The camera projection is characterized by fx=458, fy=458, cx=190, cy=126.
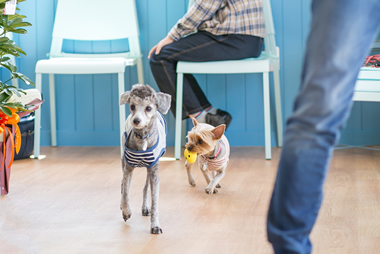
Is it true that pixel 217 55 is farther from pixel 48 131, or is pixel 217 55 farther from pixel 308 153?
pixel 308 153

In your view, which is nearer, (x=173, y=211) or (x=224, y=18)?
(x=173, y=211)

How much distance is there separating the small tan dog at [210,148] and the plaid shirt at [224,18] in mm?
797

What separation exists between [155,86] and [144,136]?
1.55 meters

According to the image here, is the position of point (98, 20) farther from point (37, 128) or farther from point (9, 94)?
point (9, 94)

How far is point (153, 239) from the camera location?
1.22 metres

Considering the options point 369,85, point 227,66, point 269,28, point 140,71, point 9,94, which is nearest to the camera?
point 9,94

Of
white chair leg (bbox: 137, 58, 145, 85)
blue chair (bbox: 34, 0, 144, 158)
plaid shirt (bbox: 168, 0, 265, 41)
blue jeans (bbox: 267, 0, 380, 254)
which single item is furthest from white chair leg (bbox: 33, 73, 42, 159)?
blue jeans (bbox: 267, 0, 380, 254)

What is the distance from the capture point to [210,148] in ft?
5.25

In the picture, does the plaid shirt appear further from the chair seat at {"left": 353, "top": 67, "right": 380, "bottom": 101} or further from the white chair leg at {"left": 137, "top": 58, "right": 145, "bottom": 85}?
the chair seat at {"left": 353, "top": 67, "right": 380, "bottom": 101}

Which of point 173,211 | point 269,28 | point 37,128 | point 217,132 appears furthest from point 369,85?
point 37,128

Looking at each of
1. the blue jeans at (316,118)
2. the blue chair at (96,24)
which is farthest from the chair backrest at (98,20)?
the blue jeans at (316,118)

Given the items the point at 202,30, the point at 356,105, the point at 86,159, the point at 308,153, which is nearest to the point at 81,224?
the point at 308,153

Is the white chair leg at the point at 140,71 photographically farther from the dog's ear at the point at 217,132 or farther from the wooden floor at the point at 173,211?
the dog's ear at the point at 217,132

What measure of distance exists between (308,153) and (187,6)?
7.42 feet
